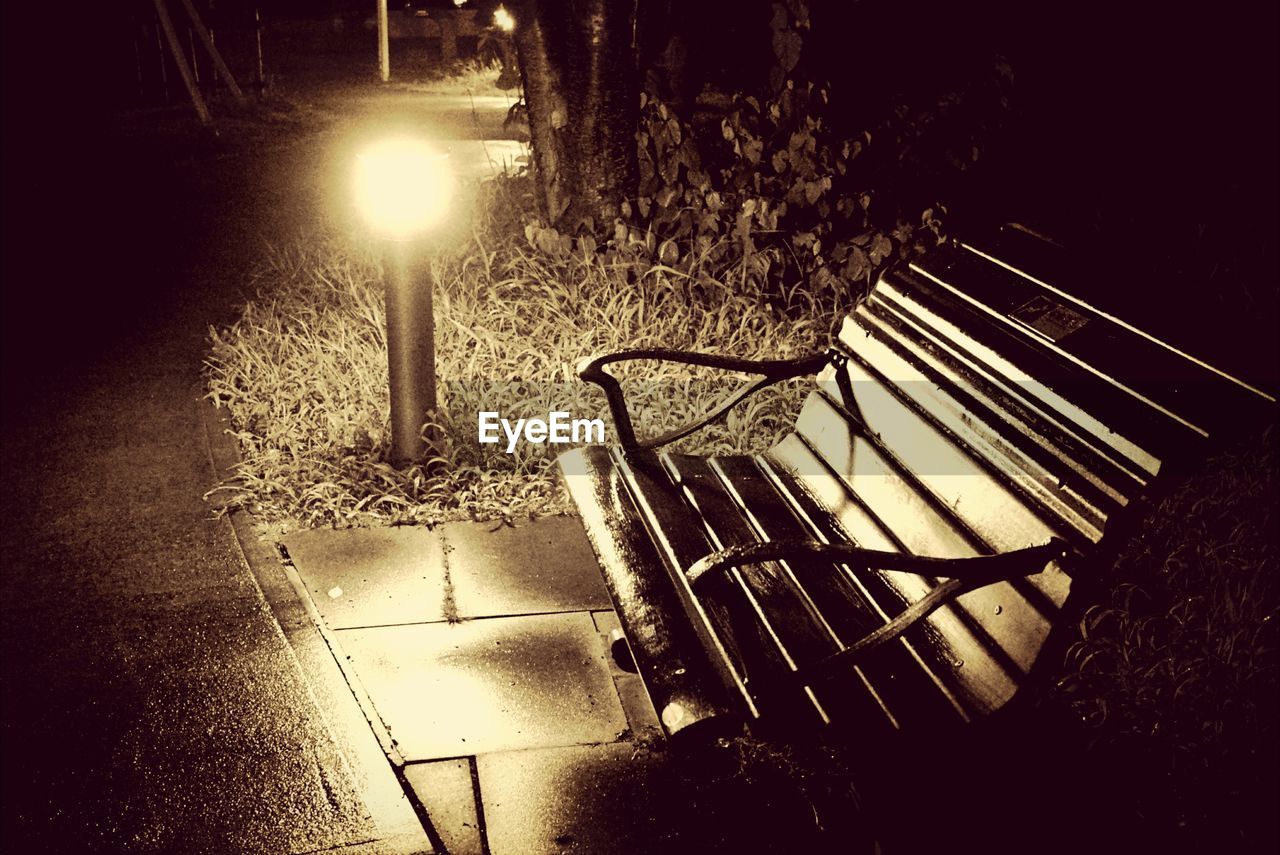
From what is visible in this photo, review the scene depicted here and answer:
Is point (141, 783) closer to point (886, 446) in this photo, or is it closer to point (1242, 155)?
point (886, 446)

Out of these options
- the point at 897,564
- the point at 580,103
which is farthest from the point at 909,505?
the point at 580,103

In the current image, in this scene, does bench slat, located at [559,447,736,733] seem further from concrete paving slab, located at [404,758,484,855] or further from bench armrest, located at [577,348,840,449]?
concrete paving slab, located at [404,758,484,855]

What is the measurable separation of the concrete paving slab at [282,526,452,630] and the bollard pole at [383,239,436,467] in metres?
0.40

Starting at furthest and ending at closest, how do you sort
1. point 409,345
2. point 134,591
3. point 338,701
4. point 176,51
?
point 176,51, point 409,345, point 134,591, point 338,701

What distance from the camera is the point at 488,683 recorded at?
2.69m

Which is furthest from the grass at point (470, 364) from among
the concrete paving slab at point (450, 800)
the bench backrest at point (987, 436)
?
the bench backrest at point (987, 436)

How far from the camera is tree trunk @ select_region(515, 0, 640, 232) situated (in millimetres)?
4988

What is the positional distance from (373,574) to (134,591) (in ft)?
2.57

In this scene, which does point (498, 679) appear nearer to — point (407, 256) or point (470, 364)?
point (407, 256)

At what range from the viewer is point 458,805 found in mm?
2297

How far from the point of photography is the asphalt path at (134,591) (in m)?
2.24

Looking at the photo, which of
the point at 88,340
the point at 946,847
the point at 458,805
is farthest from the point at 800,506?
the point at 88,340

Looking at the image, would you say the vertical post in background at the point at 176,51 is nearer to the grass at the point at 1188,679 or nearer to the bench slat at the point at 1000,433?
the bench slat at the point at 1000,433

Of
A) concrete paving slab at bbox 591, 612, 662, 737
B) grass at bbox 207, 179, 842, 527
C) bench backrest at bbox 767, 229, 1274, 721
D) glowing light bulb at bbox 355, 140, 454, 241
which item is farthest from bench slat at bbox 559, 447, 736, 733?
glowing light bulb at bbox 355, 140, 454, 241
